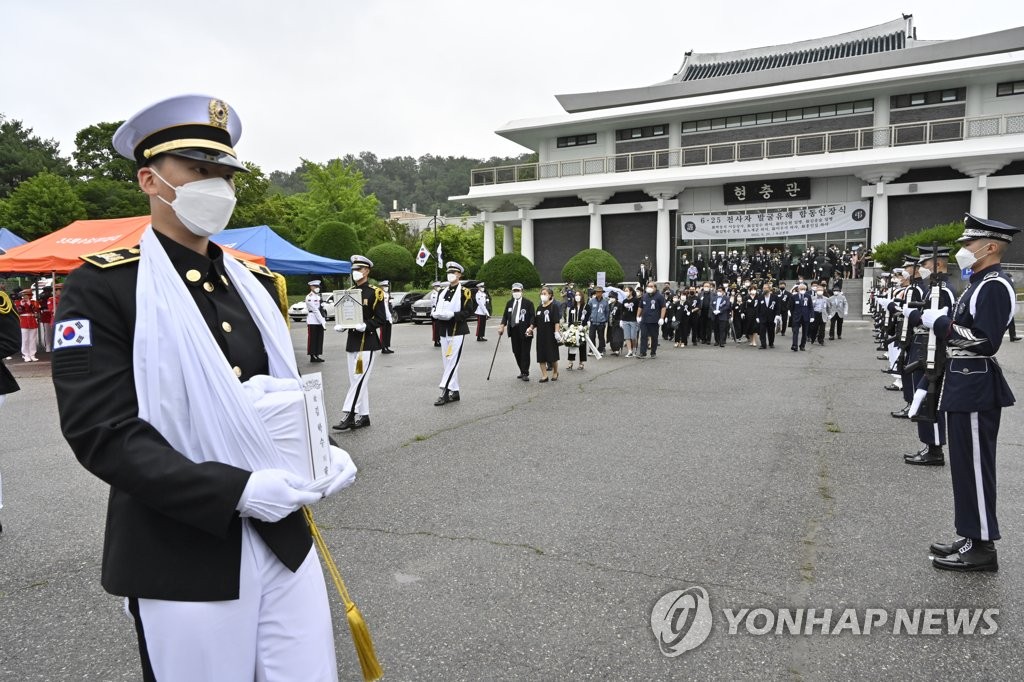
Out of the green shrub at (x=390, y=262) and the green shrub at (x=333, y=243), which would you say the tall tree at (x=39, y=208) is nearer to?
Answer: the green shrub at (x=333, y=243)

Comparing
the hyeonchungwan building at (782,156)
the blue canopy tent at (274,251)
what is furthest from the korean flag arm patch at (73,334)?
the hyeonchungwan building at (782,156)

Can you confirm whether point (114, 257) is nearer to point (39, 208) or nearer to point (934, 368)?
point (934, 368)

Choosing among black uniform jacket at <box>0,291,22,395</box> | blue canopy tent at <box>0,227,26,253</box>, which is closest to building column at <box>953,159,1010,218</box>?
black uniform jacket at <box>0,291,22,395</box>

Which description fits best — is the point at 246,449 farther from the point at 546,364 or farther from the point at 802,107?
the point at 802,107

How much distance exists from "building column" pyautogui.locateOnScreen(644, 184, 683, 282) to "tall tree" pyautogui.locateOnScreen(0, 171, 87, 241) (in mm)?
33146

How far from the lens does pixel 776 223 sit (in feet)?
118

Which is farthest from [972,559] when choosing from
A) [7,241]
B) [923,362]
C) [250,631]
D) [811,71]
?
[811,71]

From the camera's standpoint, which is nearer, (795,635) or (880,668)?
(880,668)

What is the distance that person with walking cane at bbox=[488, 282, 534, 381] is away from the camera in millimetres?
13789

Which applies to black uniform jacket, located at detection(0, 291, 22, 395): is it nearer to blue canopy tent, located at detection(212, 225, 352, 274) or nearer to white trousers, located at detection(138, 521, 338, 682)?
white trousers, located at detection(138, 521, 338, 682)

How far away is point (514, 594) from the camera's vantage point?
158 inches

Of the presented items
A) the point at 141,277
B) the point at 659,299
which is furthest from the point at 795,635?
the point at 659,299

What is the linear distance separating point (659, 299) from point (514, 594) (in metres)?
14.8

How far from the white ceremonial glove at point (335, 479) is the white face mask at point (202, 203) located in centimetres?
74
